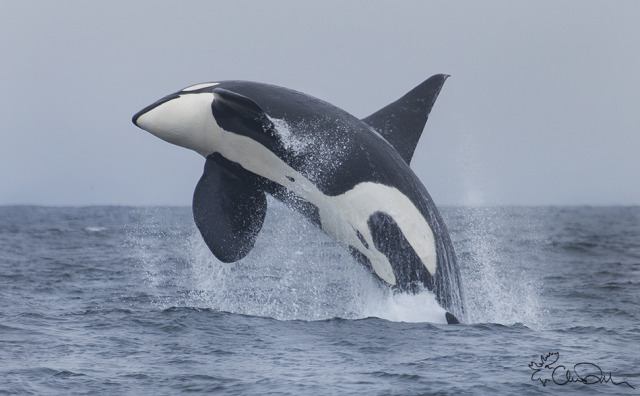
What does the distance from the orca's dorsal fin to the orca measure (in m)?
0.42

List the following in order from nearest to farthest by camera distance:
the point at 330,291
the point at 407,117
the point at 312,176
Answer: the point at 312,176 < the point at 407,117 < the point at 330,291

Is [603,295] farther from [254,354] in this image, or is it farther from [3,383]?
[3,383]

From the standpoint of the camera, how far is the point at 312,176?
40.5ft

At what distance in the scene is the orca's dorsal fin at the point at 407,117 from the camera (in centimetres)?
1329

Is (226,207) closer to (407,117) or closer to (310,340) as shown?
(310,340)

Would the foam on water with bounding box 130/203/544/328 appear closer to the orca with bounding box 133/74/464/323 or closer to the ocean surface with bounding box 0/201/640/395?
the ocean surface with bounding box 0/201/640/395

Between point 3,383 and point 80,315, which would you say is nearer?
point 3,383

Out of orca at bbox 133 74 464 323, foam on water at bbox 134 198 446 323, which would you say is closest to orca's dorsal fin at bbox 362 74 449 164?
orca at bbox 133 74 464 323

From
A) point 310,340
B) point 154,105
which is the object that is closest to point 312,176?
point 310,340

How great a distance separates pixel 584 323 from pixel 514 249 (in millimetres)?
24485

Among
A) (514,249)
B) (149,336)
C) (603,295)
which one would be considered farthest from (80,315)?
(514,249)

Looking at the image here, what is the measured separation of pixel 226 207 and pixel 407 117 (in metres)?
3.00

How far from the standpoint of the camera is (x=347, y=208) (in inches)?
484

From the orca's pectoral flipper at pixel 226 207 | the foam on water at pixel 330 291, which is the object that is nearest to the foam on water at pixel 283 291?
the foam on water at pixel 330 291
